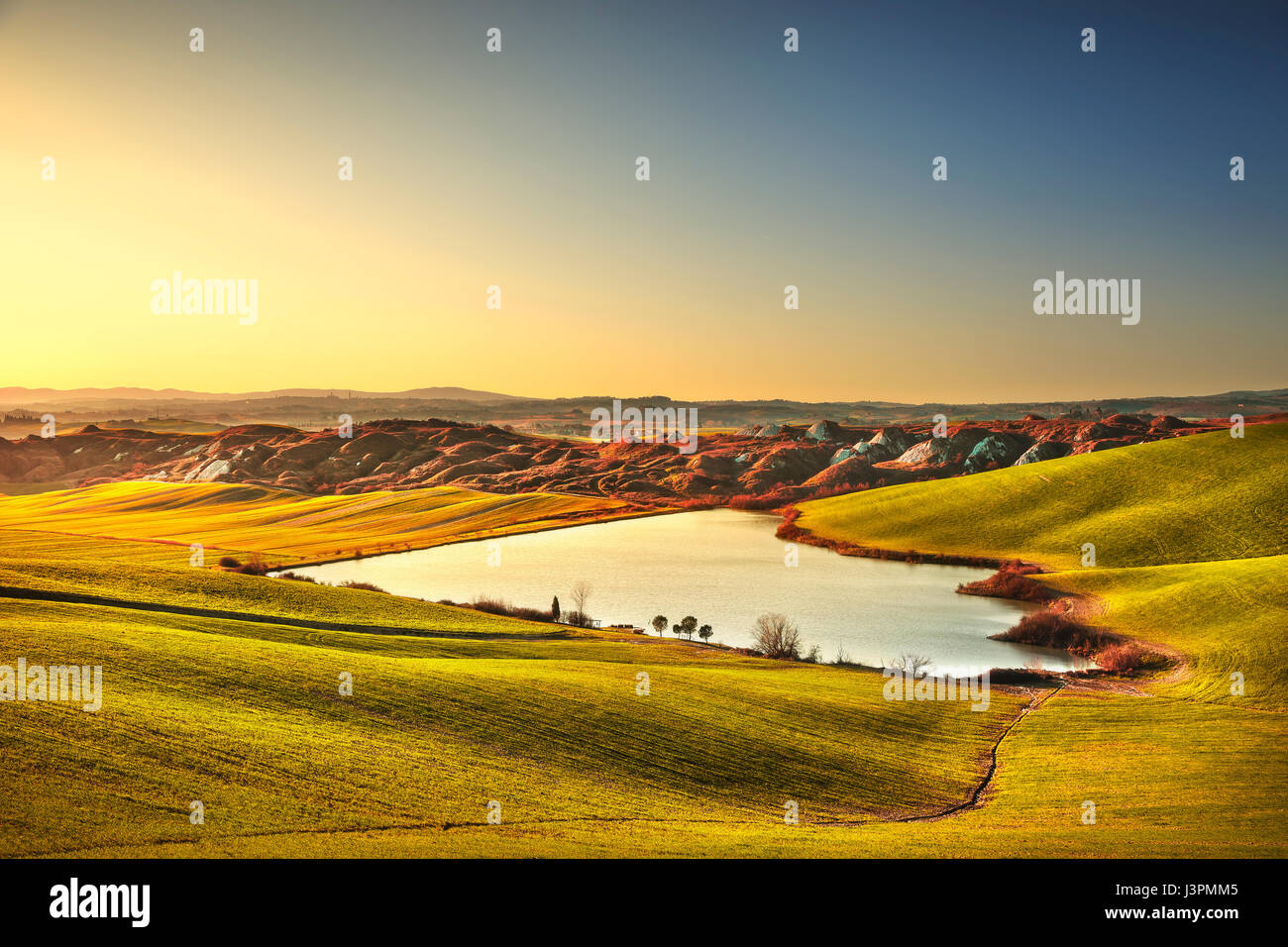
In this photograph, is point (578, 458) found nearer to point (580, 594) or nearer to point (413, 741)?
point (580, 594)

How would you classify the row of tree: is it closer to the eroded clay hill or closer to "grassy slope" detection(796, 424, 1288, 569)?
"grassy slope" detection(796, 424, 1288, 569)

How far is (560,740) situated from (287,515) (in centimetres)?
10259

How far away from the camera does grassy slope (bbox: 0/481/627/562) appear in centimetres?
8988

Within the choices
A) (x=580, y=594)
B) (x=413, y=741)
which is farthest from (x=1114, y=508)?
(x=413, y=741)

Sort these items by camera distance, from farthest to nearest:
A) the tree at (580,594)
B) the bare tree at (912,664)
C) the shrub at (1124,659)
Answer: the tree at (580,594) < the shrub at (1124,659) < the bare tree at (912,664)

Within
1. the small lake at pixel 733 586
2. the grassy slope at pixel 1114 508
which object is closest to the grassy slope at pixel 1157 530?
the grassy slope at pixel 1114 508

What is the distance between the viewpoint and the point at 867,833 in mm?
19469

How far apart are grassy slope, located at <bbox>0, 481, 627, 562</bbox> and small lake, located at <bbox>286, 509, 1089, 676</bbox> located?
30.2 feet

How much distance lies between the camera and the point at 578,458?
183m

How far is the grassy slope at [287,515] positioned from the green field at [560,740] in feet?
130

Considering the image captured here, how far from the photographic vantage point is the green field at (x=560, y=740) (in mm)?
15734

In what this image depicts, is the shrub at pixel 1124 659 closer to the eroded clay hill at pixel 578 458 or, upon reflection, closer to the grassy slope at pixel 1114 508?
the grassy slope at pixel 1114 508
